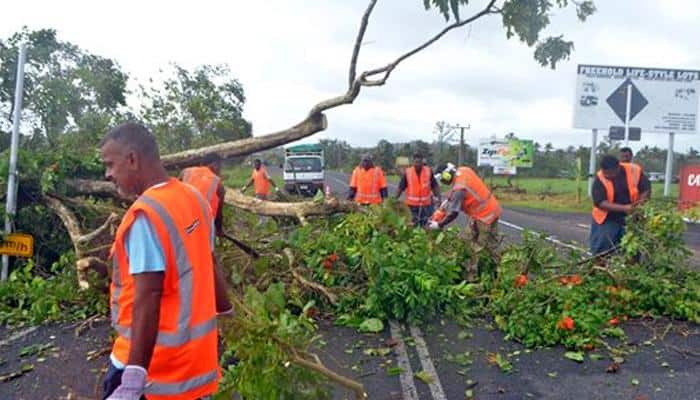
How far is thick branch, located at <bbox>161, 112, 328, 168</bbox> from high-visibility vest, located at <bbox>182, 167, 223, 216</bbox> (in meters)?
1.54

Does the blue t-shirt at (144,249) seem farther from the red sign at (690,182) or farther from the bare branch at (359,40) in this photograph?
the red sign at (690,182)

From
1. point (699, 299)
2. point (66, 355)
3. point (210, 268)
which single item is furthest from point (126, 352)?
point (699, 299)

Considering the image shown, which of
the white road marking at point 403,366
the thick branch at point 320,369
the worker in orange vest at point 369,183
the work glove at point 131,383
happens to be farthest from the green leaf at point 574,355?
the worker in orange vest at point 369,183

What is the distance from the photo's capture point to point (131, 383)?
6.39 feet

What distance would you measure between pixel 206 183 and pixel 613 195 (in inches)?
180

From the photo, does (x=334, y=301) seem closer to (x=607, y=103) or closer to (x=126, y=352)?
(x=126, y=352)

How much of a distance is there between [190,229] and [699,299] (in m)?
5.42

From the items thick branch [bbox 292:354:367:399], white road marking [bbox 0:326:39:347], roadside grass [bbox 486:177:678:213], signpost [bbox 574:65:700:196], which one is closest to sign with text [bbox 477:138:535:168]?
roadside grass [bbox 486:177:678:213]

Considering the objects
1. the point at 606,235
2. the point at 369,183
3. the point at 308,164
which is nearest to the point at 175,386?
the point at 606,235

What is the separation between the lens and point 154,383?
83.6 inches

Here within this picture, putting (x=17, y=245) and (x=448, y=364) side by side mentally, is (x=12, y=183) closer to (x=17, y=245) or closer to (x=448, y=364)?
(x=17, y=245)

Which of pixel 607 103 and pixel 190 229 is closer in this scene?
pixel 190 229

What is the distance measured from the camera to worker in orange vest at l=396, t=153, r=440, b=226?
9.15 metres

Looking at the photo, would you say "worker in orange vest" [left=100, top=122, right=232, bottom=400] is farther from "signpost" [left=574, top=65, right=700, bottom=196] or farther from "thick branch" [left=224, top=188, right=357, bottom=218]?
"signpost" [left=574, top=65, right=700, bottom=196]
